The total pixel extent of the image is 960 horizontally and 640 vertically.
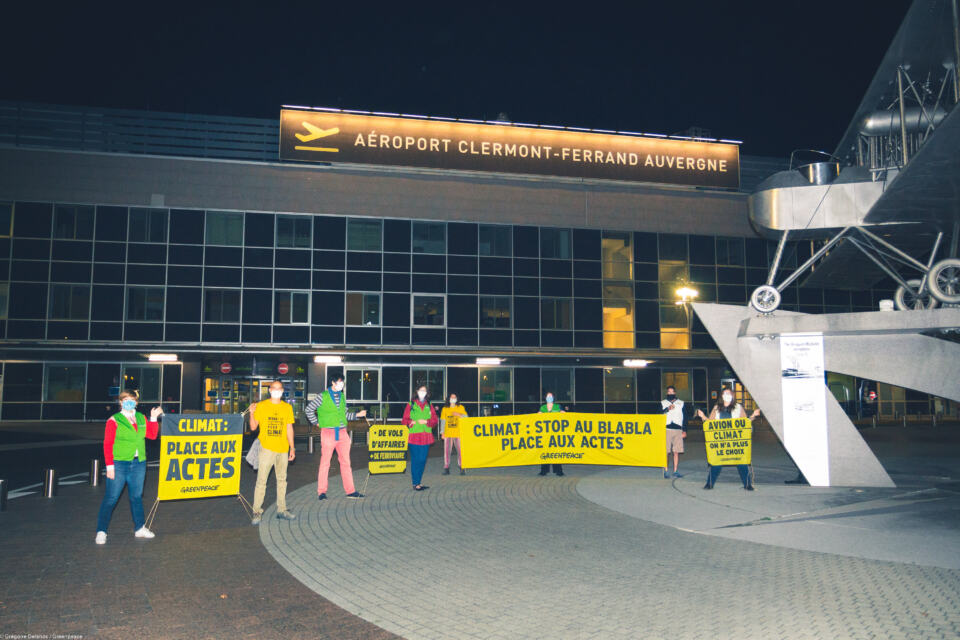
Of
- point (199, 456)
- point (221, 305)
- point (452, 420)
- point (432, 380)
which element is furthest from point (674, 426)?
point (221, 305)

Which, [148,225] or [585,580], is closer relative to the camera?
[585,580]

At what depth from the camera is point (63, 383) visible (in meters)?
32.0

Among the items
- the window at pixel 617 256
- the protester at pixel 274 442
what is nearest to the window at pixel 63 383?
the window at pixel 617 256

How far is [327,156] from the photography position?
34281 mm

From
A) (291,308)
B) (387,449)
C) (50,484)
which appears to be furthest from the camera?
(291,308)

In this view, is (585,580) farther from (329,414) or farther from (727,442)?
(727,442)

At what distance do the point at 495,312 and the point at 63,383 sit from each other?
825 inches

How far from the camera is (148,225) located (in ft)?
107

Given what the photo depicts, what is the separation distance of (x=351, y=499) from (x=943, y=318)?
36.2 ft

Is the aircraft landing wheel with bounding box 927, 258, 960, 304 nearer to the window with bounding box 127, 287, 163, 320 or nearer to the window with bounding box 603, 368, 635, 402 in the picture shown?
the window with bounding box 603, 368, 635, 402

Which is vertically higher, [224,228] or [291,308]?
[224,228]

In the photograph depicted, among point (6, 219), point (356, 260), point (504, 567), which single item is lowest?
point (504, 567)

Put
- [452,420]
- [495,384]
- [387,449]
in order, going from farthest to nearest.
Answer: [495,384]
[452,420]
[387,449]

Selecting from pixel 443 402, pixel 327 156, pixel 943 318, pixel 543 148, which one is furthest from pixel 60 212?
pixel 943 318
